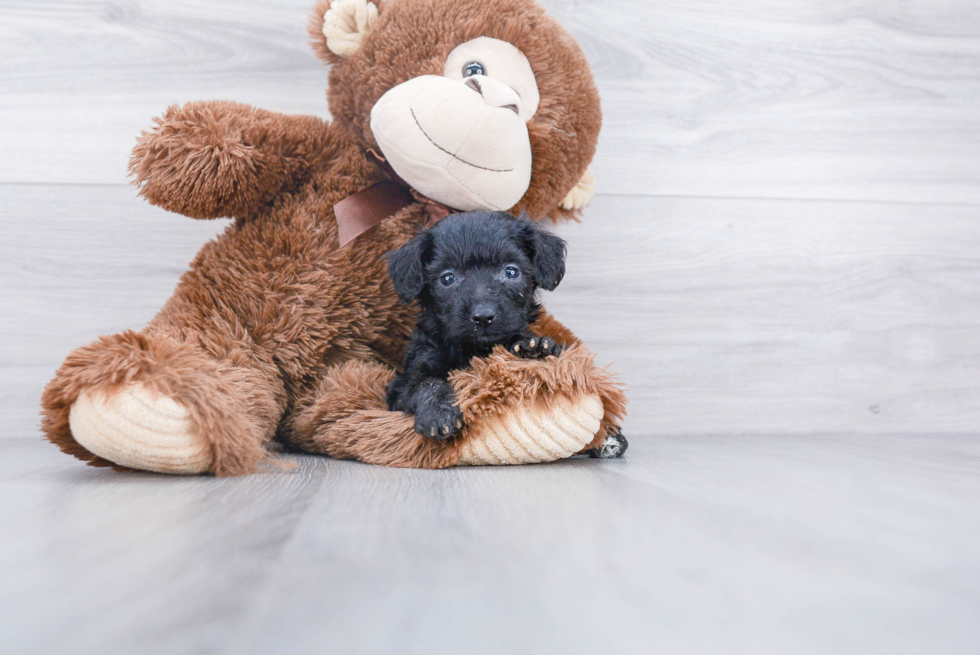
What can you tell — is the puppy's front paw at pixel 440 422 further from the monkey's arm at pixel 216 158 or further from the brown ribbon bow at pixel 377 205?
the monkey's arm at pixel 216 158

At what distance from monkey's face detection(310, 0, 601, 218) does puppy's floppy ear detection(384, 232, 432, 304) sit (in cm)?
12

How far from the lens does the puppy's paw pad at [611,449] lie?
112 centimetres

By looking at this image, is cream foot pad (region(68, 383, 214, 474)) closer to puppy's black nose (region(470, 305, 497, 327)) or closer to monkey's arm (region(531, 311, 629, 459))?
puppy's black nose (region(470, 305, 497, 327))

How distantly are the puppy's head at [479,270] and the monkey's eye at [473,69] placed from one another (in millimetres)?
246

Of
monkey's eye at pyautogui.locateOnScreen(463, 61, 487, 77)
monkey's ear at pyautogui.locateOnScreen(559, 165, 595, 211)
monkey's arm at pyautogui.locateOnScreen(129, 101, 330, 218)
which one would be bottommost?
monkey's ear at pyautogui.locateOnScreen(559, 165, 595, 211)

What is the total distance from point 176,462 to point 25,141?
3.27 ft

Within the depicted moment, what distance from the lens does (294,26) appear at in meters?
1.47

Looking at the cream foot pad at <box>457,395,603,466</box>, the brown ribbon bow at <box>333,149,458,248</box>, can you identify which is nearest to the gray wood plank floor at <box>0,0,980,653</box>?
the cream foot pad at <box>457,395,603,466</box>

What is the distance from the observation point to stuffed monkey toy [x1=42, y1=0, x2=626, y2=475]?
3.08ft

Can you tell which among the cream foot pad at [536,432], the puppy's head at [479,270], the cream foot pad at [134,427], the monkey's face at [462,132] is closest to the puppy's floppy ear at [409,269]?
the puppy's head at [479,270]

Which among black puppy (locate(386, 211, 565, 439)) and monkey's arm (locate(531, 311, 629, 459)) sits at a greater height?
black puppy (locate(386, 211, 565, 439))

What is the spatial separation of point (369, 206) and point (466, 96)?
263 mm

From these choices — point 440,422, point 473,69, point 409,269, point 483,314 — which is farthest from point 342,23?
point 440,422

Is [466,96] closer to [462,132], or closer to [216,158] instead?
[462,132]
